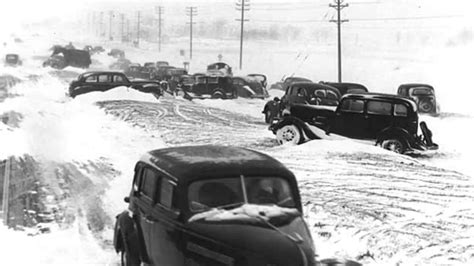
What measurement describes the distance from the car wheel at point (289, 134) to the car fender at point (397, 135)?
6.07 feet

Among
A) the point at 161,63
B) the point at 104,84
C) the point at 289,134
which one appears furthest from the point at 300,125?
the point at 161,63

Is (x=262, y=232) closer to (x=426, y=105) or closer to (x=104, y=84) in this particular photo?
(x=104, y=84)

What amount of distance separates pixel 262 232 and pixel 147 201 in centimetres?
160

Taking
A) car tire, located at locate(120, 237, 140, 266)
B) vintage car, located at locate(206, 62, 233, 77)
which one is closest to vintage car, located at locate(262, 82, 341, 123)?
vintage car, located at locate(206, 62, 233, 77)

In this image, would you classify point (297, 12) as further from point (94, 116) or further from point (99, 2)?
point (94, 116)

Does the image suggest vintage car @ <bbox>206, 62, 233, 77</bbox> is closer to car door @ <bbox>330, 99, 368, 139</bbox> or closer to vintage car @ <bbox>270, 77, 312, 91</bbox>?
vintage car @ <bbox>270, 77, 312, 91</bbox>

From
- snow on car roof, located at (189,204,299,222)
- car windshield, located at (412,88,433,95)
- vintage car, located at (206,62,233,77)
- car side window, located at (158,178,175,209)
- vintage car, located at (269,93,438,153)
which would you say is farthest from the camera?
car windshield, located at (412,88,433,95)

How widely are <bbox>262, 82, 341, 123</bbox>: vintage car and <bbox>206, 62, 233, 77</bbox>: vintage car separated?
1.57 metres

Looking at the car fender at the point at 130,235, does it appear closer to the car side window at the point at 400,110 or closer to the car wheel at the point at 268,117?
the car side window at the point at 400,110

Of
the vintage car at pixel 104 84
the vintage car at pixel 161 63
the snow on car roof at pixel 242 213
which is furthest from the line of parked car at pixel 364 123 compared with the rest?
the vintage car at pixel 161 63

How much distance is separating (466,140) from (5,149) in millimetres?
10363

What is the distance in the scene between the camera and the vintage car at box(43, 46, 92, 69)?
61.8 ft

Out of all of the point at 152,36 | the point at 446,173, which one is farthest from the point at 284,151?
the point at 152,36

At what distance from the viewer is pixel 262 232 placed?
16.1 ft
